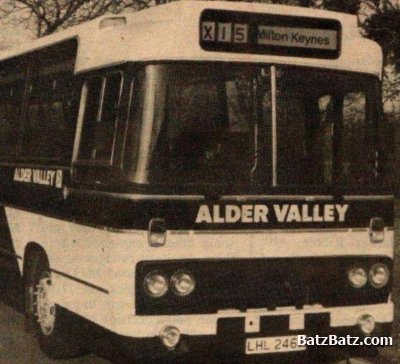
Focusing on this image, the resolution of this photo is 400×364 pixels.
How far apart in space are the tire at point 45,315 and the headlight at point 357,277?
2238 millimetres

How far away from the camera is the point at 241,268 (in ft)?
22.5

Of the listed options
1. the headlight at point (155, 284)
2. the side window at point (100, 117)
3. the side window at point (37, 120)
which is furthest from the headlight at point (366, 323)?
the side window at point (37, 120)

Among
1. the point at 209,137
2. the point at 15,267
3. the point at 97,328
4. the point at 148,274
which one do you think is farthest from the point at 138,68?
the point at 15,267

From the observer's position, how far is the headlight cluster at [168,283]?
21.7 feet

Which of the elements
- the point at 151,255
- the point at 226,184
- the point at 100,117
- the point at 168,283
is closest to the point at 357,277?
the point at 226,184

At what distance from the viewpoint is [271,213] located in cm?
695

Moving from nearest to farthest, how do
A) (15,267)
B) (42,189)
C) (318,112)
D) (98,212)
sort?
1. (98,212)
2. (318,112)
3. (42,189)
4. (15,267)

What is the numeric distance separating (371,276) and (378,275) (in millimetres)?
69

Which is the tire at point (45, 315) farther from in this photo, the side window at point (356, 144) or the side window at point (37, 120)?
the side window at point (356, 144)

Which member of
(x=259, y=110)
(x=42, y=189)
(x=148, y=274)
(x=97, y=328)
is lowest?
(x=97, y=328)

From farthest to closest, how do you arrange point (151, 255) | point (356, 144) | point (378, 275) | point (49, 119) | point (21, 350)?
point (49, 119) < point (21, 350) < point (356, 144) < point (378, 275) < point (151, 255)

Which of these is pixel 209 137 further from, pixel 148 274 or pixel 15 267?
pixel 15 267

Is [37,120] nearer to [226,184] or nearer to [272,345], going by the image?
[226,184]

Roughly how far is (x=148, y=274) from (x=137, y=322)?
0.34 metres
